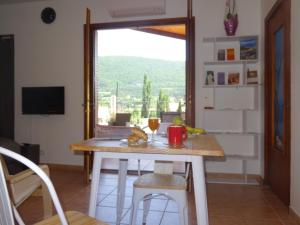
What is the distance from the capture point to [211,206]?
2840 mm

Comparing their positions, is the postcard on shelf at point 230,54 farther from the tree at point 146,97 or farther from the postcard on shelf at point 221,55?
the tree at point 146,97

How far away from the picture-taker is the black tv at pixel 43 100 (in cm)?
433

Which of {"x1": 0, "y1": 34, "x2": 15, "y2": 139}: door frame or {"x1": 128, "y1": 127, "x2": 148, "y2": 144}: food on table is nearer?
{"x1": 128, "y1": 127, "x2": 148, "y2": 144}: food on table

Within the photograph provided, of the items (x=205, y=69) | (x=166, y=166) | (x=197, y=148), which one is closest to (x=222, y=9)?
(x=205, y=69)

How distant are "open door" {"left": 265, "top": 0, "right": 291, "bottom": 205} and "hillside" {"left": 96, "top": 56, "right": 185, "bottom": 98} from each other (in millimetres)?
4581

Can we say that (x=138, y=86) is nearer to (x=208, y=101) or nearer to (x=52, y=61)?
(x=52, y=61)

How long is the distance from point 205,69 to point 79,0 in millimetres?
2197

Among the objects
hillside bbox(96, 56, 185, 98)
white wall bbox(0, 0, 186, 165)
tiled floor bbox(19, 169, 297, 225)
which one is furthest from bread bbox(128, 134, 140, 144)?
hillside bbox(96, 56, 185, 98)

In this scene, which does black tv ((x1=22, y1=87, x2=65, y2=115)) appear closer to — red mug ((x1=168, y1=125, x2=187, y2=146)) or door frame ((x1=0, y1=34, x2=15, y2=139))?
door frame ((x1=0, y1=34, x2=15, y2=139))

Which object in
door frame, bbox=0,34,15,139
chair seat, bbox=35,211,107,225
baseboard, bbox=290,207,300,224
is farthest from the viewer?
door frame, bbox=0,34,15,139

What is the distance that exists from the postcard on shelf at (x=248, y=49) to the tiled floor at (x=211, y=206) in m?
1.67

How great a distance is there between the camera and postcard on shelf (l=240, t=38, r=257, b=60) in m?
3.69

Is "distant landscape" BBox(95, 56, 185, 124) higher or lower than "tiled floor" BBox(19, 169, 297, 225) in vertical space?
higher

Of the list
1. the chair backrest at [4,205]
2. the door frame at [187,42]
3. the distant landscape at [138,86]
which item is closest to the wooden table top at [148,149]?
the chair backrest at [4,205]
